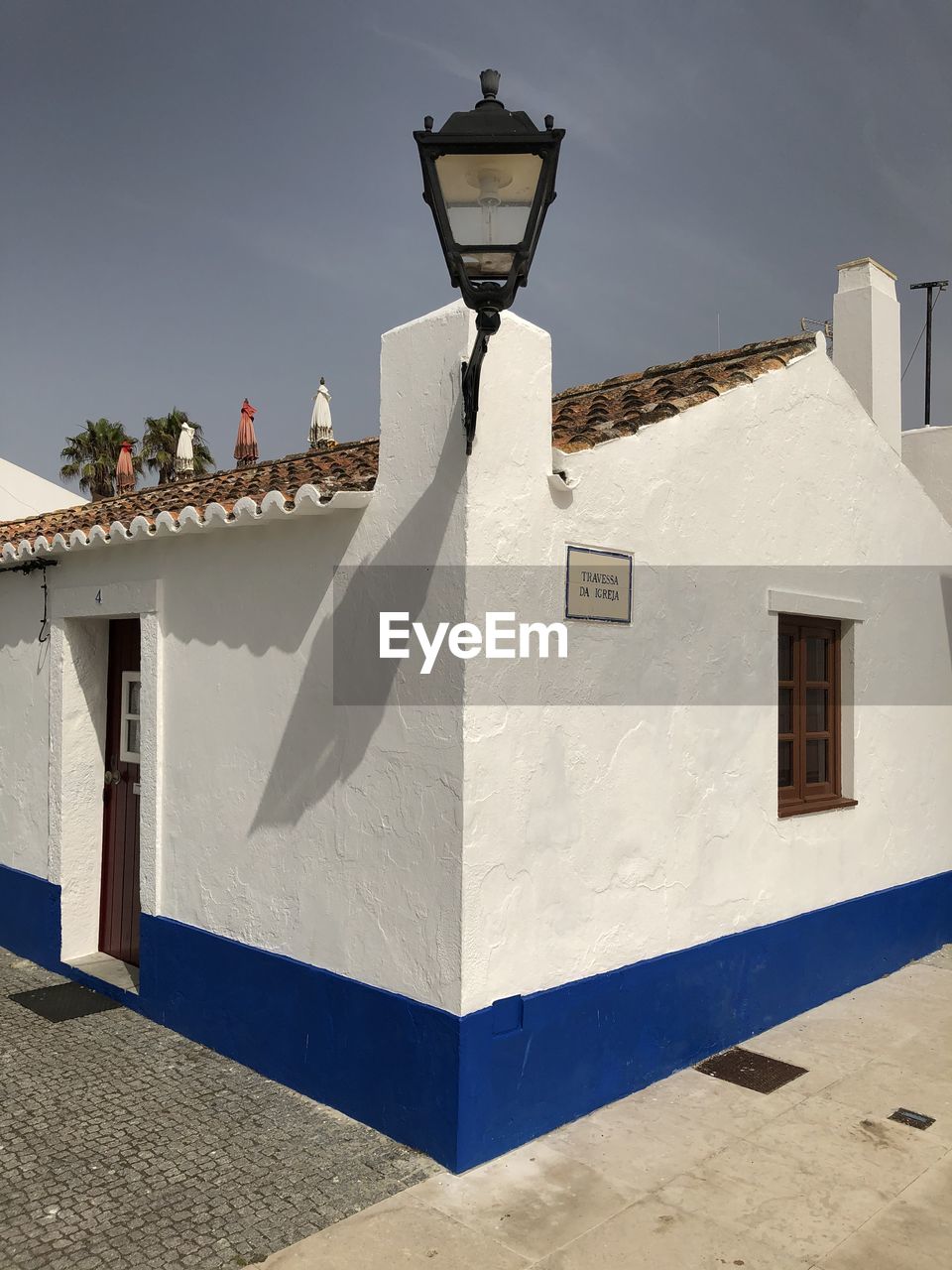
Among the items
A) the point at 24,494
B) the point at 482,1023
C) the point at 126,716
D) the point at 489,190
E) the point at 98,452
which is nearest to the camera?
the point at 489,190

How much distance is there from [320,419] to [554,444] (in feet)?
24.6

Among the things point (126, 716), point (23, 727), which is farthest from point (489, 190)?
point (23, 727)

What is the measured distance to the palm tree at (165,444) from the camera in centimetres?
2697

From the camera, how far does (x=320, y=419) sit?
38.0ft

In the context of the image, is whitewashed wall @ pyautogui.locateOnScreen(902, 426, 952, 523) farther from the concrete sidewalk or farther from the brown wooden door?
the brown wooden door

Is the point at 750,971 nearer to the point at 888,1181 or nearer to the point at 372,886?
the point at 888,1181

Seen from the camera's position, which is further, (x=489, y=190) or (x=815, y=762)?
(x=815, y=762)

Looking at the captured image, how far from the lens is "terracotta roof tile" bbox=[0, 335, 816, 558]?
4.95m

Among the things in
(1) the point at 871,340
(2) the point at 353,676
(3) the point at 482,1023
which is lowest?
(3) the point at 482,1023

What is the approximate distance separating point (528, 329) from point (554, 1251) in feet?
11.5

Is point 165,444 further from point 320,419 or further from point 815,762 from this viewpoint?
point 815,762

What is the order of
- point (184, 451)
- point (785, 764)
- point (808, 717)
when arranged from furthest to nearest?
point (184, 451)
point (808, 717)
point (785, 764)

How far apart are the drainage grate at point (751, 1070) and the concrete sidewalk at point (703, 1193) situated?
6cm

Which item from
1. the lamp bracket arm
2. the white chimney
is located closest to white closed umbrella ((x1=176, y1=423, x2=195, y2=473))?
the white chimney
